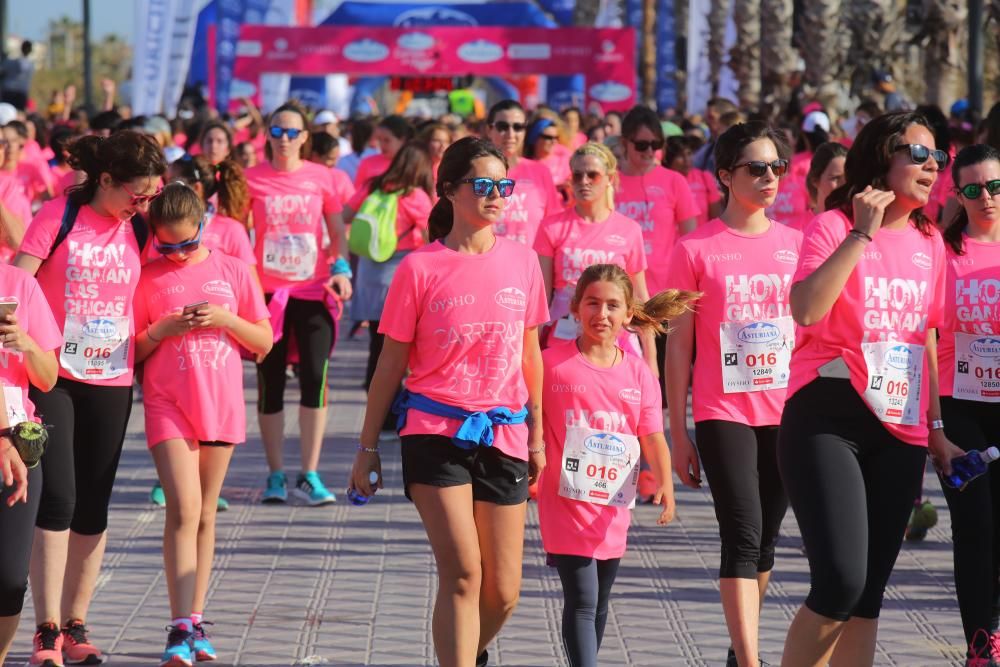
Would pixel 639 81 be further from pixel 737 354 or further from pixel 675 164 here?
pixel 737 354

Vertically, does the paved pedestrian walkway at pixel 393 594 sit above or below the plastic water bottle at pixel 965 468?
below

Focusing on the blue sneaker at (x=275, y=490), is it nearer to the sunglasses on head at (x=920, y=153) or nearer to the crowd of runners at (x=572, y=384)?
the crowd of runners at (x=572, y=384)

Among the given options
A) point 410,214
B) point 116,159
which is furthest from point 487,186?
point 410,214

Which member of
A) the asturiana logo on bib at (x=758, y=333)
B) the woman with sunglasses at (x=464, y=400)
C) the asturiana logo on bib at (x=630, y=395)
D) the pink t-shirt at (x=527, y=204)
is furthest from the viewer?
the pink t-shirt at (x=527, y=204)

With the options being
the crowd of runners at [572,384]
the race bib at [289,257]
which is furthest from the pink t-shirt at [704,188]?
the crowd of runners at [572,384]

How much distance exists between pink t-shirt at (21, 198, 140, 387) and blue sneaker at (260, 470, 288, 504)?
343 centimetres

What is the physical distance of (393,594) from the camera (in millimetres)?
7805

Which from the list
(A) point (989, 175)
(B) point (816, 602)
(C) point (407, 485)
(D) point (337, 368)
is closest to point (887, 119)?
(A) point (989, 175)

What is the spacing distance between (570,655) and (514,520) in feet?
1.84

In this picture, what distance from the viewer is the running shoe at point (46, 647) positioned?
648 cm

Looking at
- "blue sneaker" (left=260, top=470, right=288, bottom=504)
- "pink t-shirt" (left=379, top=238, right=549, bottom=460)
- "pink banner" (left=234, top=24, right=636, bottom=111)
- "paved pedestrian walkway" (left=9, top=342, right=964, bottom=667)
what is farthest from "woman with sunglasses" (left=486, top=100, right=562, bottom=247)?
"pink banner" (left=234, top=24, right=636, bottom=111)

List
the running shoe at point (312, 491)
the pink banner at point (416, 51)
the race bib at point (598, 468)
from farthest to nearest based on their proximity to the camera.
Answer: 1. the pink banner at point (416, 51)
2. the running shoe at point (312, 491)
3. the race bib at point (598, 468)

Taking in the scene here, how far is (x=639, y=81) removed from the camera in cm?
5581

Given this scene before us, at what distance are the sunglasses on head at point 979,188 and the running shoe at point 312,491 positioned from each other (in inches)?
183
